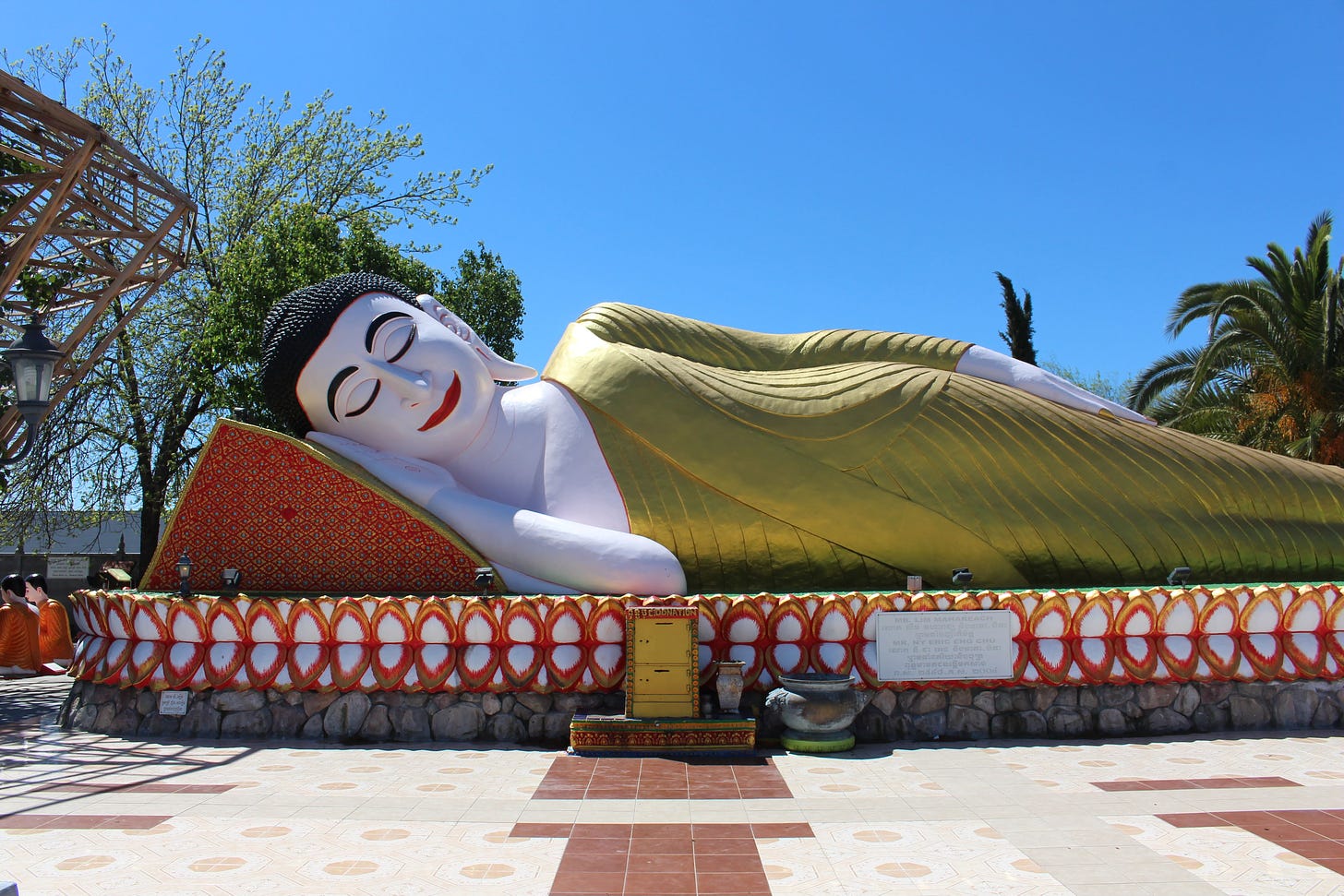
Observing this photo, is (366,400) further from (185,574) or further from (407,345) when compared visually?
(185,574)

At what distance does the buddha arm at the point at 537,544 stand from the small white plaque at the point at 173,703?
1.97 meters

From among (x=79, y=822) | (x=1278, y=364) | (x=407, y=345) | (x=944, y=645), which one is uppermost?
(x=1278, y=364)

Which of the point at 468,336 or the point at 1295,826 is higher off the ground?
the point at 468,336

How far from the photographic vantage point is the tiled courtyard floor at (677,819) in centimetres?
372

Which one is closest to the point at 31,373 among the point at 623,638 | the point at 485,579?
the point at 485,579

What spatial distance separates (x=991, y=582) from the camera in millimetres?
7301

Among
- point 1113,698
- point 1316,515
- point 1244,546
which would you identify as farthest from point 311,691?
point 1316,515

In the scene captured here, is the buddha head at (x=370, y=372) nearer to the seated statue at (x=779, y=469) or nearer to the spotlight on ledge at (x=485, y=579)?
the seated statue at (x=779, y=469)

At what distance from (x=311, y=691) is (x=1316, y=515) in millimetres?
7858

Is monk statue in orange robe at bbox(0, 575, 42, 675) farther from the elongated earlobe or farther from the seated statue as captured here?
the elongated earlobe

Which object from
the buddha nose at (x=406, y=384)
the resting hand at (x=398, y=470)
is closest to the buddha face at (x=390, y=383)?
the buddha nose at (x=406, y=384)

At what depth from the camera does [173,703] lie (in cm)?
648

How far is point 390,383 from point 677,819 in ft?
13.7

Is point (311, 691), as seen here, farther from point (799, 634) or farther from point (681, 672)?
point (799, 634)
